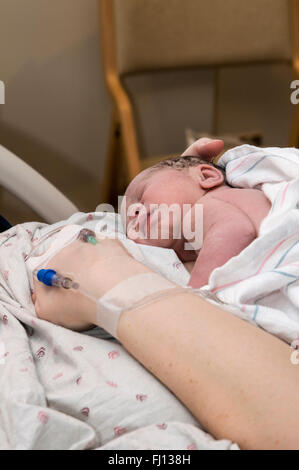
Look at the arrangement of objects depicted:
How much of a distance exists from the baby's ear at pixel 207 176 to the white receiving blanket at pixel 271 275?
0.12 m

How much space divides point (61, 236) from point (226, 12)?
1.45 m

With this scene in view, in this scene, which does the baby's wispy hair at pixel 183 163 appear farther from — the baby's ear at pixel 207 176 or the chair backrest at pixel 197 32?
the chair backrest at pixel 197 32

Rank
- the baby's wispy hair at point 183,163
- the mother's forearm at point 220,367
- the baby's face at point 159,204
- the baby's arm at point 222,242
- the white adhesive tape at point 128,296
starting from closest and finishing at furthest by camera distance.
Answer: the mother's forearm at point 220,367, the white adhesive tape at point 128,296, the baby's arm at point 222,242, the baby's face at point 159,204, the baby's wispy hair at point 183,163

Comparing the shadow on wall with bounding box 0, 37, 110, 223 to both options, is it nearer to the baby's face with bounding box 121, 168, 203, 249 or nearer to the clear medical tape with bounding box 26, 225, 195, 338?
the baby's face with bounding box 121, 168, 203, 249

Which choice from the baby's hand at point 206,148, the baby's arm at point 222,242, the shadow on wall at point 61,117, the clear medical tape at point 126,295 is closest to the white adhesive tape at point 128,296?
the clear medical tape at point 126,295

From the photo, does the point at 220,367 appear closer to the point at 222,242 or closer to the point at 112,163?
the point at 222,242

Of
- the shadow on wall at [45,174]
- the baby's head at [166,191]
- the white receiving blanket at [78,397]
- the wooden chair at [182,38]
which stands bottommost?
the shadow on wall at [45,174]

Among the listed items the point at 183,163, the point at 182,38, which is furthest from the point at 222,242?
the point at 182,38

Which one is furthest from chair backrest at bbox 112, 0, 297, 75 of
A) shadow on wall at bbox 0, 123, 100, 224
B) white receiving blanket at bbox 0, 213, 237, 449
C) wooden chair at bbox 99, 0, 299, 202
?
white receiving blanket at bbox 0, 213, 237, 449

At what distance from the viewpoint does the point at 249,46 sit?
6.68 ft

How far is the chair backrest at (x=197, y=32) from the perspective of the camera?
75.8 inches

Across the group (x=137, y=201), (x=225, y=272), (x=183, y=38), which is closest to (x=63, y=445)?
(x=225, y=272)

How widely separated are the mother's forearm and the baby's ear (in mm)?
367

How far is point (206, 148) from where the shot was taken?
1.06 metres
